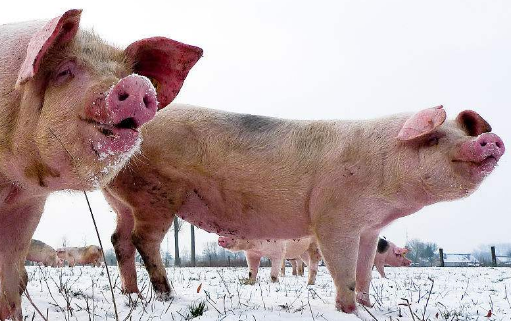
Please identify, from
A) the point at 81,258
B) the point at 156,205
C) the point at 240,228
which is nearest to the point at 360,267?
the point at 240,228

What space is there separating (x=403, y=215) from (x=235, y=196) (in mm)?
1851

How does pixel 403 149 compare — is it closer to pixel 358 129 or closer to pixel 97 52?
pixel 358 129

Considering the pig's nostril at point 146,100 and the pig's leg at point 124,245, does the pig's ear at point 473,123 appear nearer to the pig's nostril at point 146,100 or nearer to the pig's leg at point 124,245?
the pig's leg at point 124,245

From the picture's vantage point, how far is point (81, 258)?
29016 mm

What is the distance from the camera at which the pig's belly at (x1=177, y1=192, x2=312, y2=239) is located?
573 cm

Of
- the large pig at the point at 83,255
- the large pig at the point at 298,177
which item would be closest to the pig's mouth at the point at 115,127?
the large pig at the point at 298,177

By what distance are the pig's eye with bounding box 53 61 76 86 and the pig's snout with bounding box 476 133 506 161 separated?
3.92 metres

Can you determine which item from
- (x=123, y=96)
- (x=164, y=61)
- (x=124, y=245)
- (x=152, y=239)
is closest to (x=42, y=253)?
(x=124, y=245)

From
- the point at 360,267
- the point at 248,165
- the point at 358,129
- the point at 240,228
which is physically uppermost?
the point at 358,129

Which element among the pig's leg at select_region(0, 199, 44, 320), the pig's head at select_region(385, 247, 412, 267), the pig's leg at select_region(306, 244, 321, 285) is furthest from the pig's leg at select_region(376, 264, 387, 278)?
the pig's leg at select_region(0, 199, 44, 320)

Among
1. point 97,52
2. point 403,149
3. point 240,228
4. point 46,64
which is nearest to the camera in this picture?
point 46,64

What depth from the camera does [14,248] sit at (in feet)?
13.9

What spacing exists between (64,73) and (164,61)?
2.84ft

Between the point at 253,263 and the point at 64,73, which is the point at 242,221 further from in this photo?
the point at 253,263
